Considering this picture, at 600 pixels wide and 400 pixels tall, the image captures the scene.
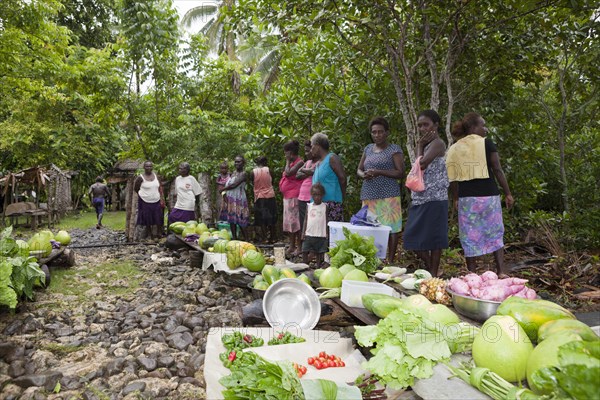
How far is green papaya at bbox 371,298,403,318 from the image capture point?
2914 mm

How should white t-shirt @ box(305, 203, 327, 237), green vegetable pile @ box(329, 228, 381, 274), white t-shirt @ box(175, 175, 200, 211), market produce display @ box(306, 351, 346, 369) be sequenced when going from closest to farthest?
market produce display @ box(306, 351, 346, 369)
green vegetable pile @ box(329, 228, 381, 274)
white t-shirt @ box(305, 203, 327, 237)
white t-shirt @ box(175, 175, 200, 211)

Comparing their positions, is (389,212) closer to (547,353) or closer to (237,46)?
(547,353)

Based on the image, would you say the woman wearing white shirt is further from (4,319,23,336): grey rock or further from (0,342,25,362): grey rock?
(0,342,25,362): grey rock

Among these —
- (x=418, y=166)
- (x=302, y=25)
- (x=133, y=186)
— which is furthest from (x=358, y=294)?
(x=133, y=186)

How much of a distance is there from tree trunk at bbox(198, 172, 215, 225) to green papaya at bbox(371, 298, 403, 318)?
8.09 meters

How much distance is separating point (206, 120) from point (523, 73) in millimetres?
6906

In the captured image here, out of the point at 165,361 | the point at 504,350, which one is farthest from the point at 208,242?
the point at 504,350

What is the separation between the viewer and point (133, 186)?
401 inches

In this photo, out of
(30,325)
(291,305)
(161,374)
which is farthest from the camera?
(30,325)

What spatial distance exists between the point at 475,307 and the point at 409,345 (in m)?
0.87

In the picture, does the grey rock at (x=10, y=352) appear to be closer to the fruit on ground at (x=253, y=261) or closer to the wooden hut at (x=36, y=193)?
the fruit on ground at (x=253, y=261)

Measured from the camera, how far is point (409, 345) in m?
2.18

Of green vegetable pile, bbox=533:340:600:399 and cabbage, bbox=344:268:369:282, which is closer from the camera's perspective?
green vegetable pile, bbox=533:340:600:399

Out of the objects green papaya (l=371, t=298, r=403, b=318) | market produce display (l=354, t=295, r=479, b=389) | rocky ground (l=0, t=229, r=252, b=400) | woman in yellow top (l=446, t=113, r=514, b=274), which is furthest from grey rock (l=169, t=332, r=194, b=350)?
woman in yellow top (l=446, t=113, r=514, b=274)
